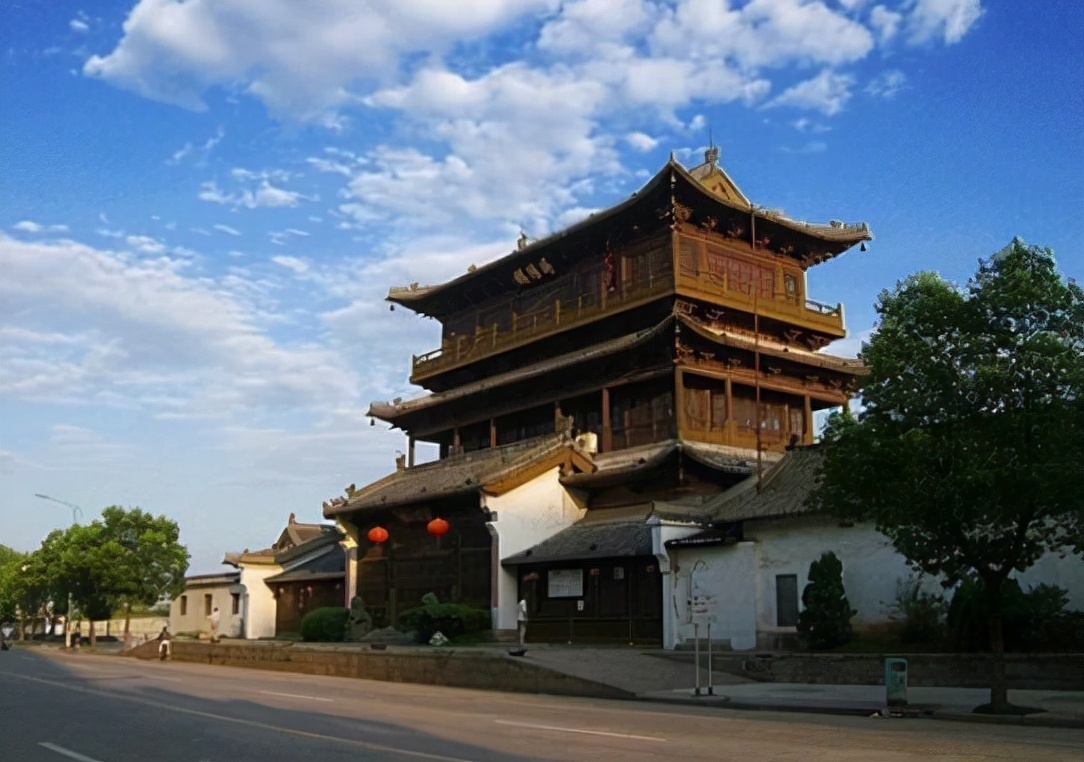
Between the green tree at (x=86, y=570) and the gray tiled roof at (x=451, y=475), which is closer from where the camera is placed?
the gray tiled roof at (x=451, y=475)

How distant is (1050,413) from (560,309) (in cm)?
2690

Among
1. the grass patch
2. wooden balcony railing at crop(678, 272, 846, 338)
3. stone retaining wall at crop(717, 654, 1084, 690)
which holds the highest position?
wooden balcony railing at crop(678, 272, 846, 338)

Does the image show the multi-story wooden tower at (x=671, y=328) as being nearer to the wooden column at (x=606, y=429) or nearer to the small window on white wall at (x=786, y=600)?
the wooden column at (x=606, y=429)

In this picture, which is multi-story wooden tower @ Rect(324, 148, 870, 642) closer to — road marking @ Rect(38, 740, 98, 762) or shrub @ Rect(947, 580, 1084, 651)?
shrub @ Rect(947, 580, 1084, 651)

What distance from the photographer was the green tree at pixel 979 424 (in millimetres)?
16750

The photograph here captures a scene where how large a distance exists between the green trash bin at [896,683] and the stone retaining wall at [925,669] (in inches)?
135

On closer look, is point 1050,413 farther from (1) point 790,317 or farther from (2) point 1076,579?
(1) point 790,317

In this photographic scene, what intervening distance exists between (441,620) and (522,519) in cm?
452

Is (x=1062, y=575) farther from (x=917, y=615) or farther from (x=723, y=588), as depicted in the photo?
(x=723, y=588)

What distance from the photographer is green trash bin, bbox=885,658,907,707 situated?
664 inches

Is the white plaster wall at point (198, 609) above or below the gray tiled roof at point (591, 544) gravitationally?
below

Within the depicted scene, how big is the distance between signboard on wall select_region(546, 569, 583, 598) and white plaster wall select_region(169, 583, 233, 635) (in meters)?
23.2

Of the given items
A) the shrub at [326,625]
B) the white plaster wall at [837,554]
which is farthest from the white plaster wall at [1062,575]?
the shrub at [326,625]

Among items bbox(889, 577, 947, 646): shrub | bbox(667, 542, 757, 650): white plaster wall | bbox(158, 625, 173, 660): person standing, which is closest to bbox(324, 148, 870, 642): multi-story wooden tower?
bbox(667, 542, 757, 650): white plaster wall
